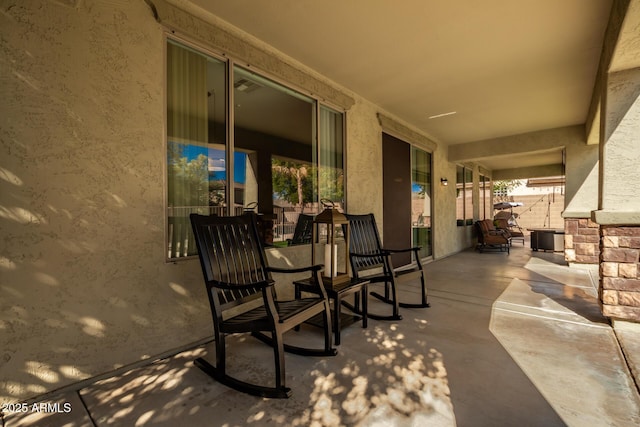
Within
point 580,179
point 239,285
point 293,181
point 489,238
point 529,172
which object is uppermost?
point 529,172

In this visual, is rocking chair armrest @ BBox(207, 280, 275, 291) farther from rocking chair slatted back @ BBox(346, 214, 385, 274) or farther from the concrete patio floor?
rocking chair slatted back @ BBox(346, 214, 385, 274)

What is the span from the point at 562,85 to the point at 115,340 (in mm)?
5625

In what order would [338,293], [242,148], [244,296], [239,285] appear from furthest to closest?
[242,148], [338,293], [244,296], [239,285]

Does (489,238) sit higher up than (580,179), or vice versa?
(580,179)

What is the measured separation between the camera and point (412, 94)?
14.3 feet

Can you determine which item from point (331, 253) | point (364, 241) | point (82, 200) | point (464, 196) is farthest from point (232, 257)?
point (464, 196)

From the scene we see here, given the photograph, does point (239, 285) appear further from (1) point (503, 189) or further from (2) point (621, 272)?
(1) point (503, 189)

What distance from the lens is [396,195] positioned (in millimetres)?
5406

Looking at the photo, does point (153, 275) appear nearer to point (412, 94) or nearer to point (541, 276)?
point (412, 94)

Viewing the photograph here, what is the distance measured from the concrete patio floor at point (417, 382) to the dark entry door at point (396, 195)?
2.30m

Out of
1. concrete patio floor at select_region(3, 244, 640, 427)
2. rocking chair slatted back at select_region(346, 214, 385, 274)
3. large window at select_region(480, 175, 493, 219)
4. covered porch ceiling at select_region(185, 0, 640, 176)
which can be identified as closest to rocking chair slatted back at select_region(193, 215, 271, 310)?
concrete patio floor at select_region(3, 244, 640, 427)

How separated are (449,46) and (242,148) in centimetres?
233

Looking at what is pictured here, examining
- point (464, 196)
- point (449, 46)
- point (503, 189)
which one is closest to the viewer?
point (449, 46)

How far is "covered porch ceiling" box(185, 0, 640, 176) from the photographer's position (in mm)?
2508
